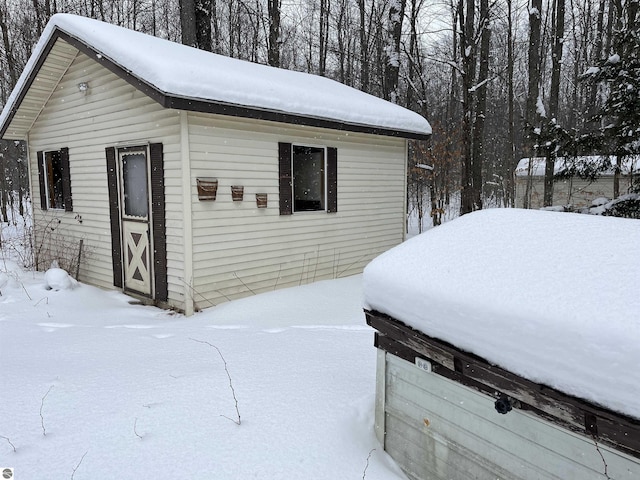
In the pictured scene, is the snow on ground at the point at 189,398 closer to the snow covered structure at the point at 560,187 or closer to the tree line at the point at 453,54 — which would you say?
the tree line at the point at 453,54

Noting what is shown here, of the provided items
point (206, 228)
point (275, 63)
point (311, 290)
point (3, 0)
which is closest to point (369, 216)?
point (311, 290)

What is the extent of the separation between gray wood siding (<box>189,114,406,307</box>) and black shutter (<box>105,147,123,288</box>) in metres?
1.89

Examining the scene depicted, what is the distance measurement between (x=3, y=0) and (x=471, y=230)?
2082cm

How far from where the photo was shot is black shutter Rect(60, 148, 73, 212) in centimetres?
793

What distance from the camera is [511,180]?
18828 mm

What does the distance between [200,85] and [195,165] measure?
1.01 meters

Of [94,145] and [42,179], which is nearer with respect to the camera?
[94,145]

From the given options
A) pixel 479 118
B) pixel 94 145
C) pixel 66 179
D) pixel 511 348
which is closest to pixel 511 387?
pixel 511 348

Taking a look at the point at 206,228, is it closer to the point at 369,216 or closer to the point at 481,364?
the point at 369,216

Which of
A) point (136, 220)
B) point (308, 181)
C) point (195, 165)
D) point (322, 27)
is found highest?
point (322, 27)

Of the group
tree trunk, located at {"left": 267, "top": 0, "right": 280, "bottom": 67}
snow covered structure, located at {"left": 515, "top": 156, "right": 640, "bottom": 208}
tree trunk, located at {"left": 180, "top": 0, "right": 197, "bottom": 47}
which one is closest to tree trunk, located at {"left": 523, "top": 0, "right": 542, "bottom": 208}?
snow covered structure, located at {"left": 515, "top": 156, "right": 640, "bottom": 208}

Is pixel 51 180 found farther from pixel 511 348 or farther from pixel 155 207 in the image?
pixel 511 348

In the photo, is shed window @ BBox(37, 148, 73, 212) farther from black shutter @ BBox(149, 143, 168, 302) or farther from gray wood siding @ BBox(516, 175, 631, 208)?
gray wood siding @ BBox(516, 175, 631, 208)

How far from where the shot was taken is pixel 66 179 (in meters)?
7.97
